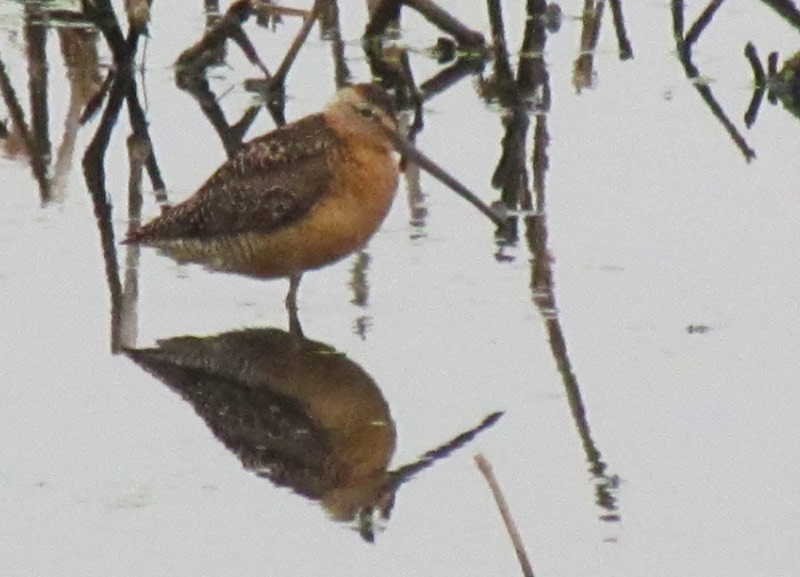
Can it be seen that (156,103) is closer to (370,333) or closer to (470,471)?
(370,333)

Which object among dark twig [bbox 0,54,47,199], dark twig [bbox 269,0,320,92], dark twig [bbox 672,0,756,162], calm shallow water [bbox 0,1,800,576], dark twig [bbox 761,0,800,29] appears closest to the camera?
calm shallow water [bbox 0,1,800,576]

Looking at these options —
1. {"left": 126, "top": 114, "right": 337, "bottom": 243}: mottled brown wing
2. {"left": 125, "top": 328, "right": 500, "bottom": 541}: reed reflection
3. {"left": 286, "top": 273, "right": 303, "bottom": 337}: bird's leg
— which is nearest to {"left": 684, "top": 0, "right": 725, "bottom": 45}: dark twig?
{"left": 126, "top": 114, "right": 337, "bottom": 243}: mottled brown wing

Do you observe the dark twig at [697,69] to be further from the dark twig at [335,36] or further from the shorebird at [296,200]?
the shorebird at [296,200]

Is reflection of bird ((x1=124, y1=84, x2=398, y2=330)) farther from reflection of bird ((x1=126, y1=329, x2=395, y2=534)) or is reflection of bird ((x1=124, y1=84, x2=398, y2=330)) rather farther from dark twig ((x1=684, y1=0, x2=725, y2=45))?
dark twig ((x1=684, y1=0, x2=725, y2=45))

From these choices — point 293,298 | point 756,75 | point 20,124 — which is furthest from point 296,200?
point 756,75

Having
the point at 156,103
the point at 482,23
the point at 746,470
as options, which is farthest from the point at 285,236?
the point at 482,23

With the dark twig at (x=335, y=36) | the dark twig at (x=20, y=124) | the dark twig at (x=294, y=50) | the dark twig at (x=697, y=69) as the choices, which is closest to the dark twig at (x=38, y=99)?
the dark twig at (x=20, y=124)

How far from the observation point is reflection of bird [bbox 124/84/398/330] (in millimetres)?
5965

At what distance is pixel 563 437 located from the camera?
5.15 m

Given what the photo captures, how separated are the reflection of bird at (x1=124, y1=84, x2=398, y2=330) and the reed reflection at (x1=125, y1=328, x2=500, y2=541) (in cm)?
25

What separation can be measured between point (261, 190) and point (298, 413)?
2.99 ft

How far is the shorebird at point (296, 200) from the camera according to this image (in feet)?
19.6

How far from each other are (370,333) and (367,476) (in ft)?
Answer: 2.90

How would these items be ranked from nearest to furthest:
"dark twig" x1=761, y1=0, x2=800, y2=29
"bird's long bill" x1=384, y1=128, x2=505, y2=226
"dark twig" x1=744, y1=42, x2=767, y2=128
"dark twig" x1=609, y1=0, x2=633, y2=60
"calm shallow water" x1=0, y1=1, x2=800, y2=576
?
"calm shallow water" x1=0, y1=1, x2=800, y2=576 < "bird's long bill" x1=384, y1=128, x2=505, y2=226 < "dark twig" x1=761, y1=0, x2=800, y2=29 < "dark twig" x1=744, y1=42, x2=767, y2=128 < "dark twig" x1=609, y1=0, x2=633, y2=60
